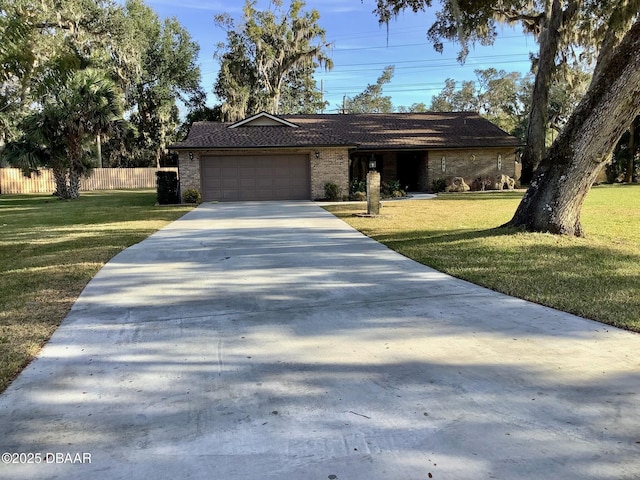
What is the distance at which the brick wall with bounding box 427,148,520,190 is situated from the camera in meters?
25.7

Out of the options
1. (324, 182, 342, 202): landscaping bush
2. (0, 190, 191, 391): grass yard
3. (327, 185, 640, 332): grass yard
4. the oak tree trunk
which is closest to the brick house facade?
(324, 182, 342, 202): landscaping bush

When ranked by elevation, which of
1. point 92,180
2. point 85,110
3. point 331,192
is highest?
point 85,110

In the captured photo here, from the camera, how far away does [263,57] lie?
38.4m

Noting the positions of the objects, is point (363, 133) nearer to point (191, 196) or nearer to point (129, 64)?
point (191, 196)

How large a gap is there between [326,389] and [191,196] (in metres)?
19.0

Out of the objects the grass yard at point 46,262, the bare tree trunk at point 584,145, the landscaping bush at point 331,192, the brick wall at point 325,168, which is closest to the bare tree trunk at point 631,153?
the brick wall at point 325,168

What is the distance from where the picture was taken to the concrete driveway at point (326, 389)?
2637mm

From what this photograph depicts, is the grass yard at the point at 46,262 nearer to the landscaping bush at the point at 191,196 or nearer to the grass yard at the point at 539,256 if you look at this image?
the landscaping bush at the point at 191,196

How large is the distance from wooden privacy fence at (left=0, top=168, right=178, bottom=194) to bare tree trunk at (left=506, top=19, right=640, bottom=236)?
3026 centimetres

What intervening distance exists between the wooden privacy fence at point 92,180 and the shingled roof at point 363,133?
13.6 meters

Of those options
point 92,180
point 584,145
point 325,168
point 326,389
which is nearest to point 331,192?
point 325,168

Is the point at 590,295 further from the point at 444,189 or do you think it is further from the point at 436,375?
the point at 444,189

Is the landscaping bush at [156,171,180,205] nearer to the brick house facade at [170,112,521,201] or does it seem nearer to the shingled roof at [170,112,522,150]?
the brick house facade at [170,112,521,201]

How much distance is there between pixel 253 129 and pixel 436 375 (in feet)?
70.4
